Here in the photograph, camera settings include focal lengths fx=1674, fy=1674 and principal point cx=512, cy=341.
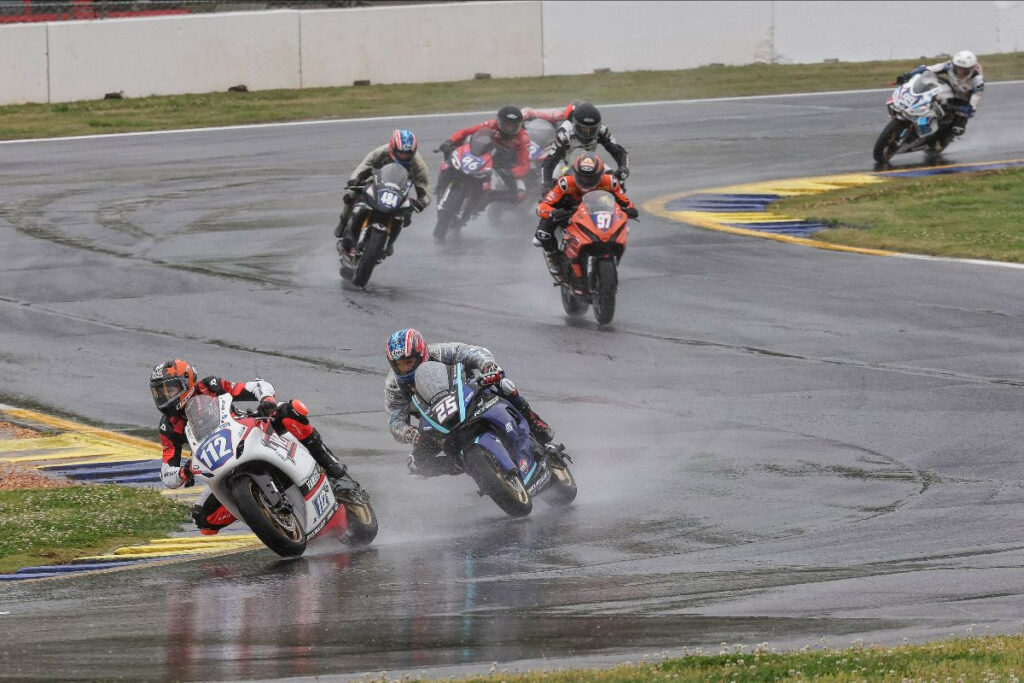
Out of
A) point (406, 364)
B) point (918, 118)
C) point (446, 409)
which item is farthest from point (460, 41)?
point (446, 409)

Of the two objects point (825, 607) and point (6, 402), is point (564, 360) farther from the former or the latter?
point (825, 607)

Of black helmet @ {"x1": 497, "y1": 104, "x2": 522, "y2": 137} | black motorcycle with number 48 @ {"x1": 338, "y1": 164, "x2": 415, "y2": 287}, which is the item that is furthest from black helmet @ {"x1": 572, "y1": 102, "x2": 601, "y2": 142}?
black motorcycle with number 48 @ {"x1": 338, "y1": 164, "x2": 415, "y2": 287}

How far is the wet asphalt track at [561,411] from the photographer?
948cm

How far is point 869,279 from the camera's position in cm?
2058

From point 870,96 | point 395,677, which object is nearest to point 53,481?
point 395,677

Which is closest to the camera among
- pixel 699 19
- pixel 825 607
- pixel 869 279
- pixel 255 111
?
pixel 825 607

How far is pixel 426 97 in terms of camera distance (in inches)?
1405

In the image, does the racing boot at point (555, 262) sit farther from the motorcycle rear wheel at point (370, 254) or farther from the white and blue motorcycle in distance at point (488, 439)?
the white and blue motorcycle in distance at point (488, 439)

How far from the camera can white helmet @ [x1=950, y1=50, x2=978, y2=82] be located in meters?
28.1

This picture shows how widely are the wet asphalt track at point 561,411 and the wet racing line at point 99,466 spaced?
40 cm

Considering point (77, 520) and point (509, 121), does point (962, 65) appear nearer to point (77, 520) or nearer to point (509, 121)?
point (509, 121)

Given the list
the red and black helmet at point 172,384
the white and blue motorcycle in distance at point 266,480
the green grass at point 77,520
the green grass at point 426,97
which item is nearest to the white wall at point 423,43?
the green grass at point 426,97

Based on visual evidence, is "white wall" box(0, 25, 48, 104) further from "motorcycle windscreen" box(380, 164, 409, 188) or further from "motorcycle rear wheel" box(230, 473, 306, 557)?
"motorcycle rear wheel" box(230, 473, 306, 557)

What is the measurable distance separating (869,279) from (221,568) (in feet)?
37.1
